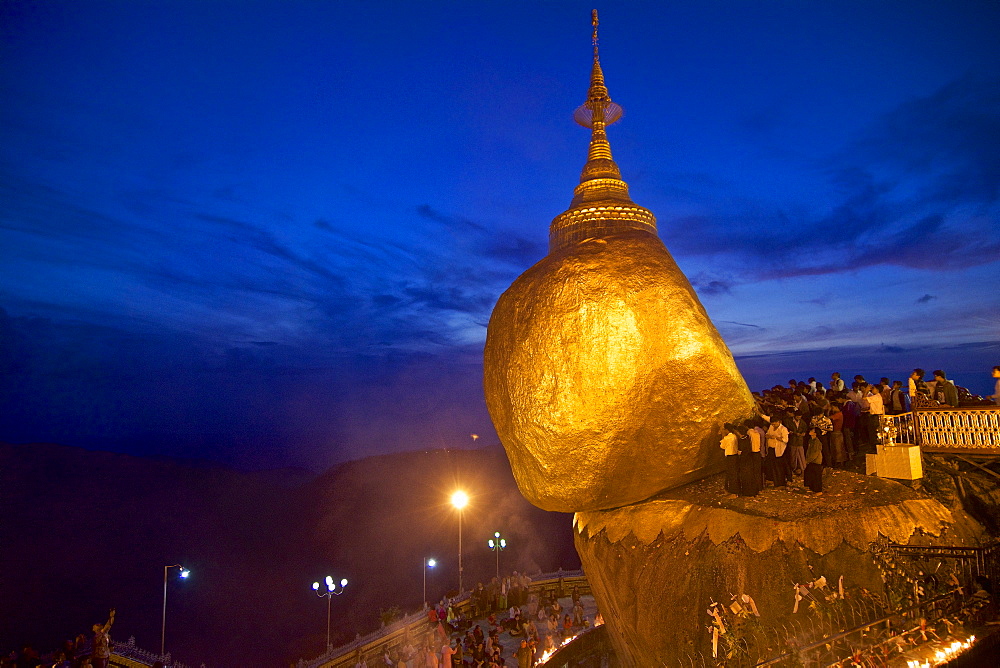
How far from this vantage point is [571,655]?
1470 centimetres

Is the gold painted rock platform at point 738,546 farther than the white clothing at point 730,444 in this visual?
No

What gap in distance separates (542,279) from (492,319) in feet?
4.75

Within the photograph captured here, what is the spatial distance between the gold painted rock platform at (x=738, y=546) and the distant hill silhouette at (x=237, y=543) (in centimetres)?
2945

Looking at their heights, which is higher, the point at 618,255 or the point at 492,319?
the point at 618,255

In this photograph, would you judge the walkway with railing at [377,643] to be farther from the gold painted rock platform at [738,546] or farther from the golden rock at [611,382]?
the golden rock at [611,382]

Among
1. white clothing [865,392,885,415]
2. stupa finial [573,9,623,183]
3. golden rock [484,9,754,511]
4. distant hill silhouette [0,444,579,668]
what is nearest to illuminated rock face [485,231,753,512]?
golden rock [484,9,754,511]

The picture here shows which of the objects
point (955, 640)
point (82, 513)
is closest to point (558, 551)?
point (955, 640)

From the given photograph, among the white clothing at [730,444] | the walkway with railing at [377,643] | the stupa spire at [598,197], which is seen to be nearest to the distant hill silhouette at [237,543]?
the walkway with railing at [377,643]

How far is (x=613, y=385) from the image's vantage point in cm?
962

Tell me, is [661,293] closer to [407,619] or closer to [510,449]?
[510,449]

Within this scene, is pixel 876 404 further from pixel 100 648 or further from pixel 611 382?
pixel 100 648

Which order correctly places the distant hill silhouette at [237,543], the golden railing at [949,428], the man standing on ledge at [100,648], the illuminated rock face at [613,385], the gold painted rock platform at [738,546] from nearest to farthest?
the gold painted rock platform at [738,546] < the illuminated rock face at [613,385] < the golden railing at [949,428] < the man standing on ledge at [100,648] < the distant hill silhouette at [237,543]

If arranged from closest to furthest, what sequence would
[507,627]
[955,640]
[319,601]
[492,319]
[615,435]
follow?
[955,640], [615,435], [492,319], [507,627], [319,601]

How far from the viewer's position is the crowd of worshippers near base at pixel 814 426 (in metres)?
9.80
